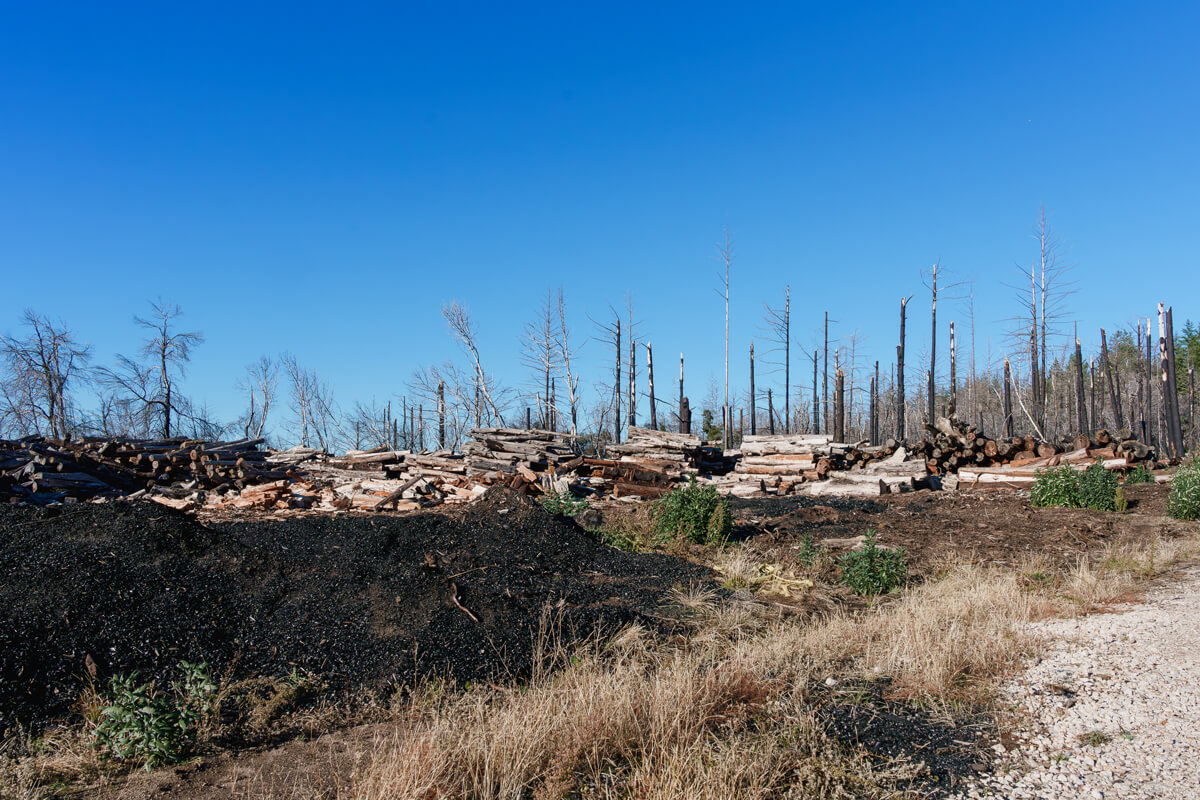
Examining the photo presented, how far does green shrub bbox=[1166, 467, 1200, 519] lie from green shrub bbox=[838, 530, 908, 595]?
5785 millimetres

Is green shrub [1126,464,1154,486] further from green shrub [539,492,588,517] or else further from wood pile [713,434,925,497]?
green shrub [539,492,588,517]

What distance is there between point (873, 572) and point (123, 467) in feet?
53.5

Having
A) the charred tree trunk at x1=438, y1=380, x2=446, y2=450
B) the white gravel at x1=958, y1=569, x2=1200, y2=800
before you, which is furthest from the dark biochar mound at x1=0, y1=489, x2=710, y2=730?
the charred tree trunk at x1=438, y1=380, x2=446, y2=450

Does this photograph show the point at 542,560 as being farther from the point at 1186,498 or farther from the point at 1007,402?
the point at 1007,402

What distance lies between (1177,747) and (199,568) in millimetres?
6932

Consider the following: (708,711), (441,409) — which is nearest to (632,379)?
(441,409)

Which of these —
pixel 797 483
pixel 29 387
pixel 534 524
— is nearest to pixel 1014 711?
pixel 534 524

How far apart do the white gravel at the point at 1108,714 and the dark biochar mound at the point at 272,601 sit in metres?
3.11

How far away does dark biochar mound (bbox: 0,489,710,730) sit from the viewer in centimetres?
486

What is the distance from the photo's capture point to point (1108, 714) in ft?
13.2

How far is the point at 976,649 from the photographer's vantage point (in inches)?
198

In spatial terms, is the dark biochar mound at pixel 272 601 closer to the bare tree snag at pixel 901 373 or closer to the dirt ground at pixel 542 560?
the dirt ground at pixel 542 560

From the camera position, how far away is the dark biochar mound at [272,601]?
15.9 feet

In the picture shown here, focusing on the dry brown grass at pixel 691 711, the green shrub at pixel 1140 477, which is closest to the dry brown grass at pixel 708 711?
the dry brown grass at pixel 691 711
